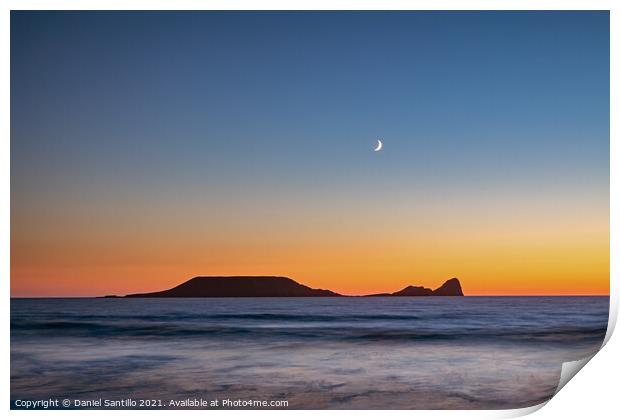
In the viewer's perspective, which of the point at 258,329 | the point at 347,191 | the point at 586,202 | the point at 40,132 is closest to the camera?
the point at 40,132

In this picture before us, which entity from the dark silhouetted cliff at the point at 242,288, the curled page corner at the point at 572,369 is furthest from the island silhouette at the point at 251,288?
the curled page corner at the point at 572,369

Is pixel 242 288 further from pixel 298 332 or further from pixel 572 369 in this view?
pixel 572 369

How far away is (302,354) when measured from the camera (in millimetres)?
7844

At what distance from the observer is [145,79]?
6.12 metres

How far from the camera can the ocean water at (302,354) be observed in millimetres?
5547

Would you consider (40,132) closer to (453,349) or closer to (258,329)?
(453,349)

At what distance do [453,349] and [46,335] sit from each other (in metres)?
5.03

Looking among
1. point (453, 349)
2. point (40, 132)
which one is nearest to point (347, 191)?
point (453, 349)
